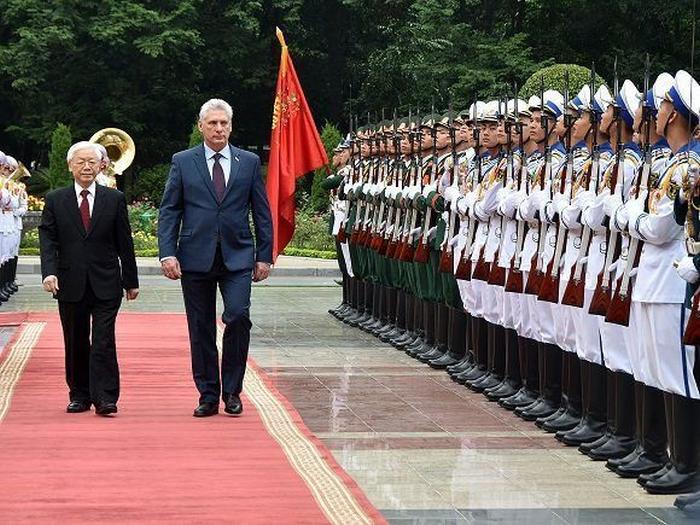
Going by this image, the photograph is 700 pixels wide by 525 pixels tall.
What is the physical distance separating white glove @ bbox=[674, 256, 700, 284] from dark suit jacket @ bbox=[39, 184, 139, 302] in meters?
4.46

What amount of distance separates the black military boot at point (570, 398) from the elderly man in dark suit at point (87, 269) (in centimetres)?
274

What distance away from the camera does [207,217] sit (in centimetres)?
1130

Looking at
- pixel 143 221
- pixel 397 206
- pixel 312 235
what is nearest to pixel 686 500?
pixel 397 206

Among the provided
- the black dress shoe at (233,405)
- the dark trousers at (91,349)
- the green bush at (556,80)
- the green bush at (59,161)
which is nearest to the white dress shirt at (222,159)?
the dark trousers at (91,349)

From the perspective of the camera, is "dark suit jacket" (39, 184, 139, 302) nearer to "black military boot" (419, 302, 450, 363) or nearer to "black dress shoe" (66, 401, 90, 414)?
"black dress shoe" (66, 401, 90, 414)

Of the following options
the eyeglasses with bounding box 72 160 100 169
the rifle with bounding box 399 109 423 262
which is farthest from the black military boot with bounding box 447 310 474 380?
the eyeglasses with bounding box 72 160 100 169

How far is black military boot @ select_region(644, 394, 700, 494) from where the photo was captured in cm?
842

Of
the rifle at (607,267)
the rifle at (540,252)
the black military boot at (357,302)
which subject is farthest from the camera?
the black military boot at (357,302)

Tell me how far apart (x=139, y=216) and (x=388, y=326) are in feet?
70.2

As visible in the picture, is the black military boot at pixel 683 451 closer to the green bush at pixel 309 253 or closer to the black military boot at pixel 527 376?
the black military boot at pixel 527 376

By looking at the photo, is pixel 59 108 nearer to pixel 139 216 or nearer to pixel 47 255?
pixel 139 216

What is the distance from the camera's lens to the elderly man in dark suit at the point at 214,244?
1126 cm

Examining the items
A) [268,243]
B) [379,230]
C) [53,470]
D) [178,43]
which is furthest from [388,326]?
[178,43]

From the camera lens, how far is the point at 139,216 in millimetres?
38375
